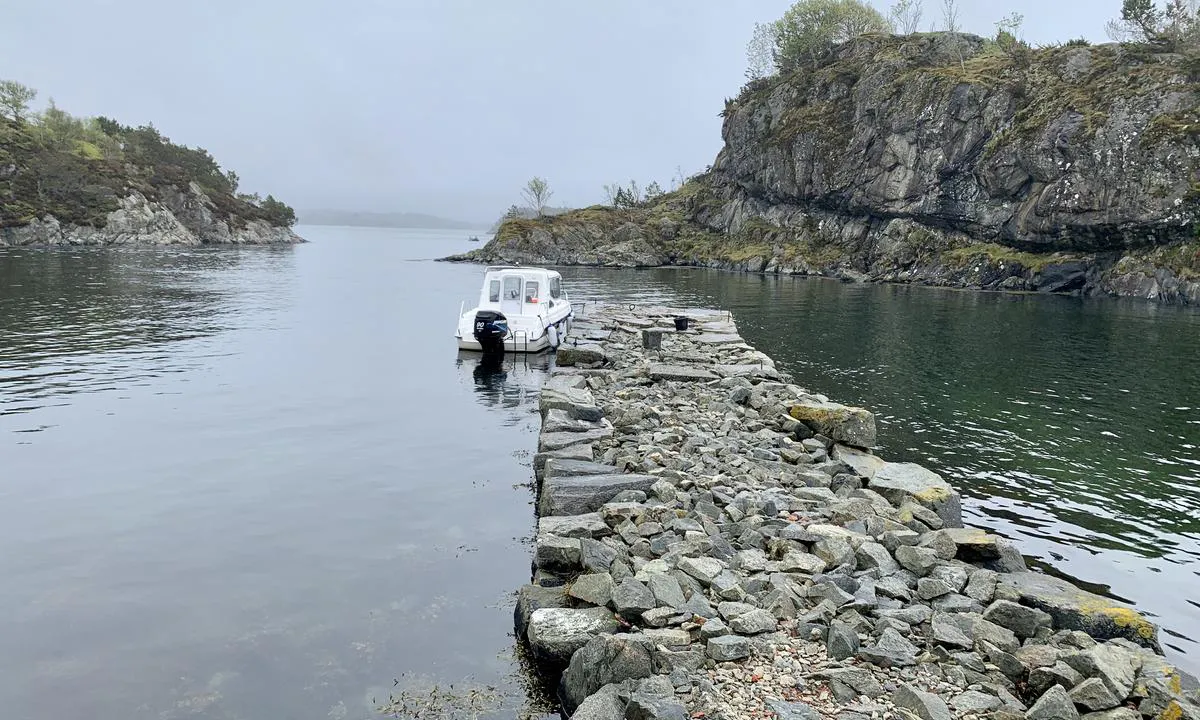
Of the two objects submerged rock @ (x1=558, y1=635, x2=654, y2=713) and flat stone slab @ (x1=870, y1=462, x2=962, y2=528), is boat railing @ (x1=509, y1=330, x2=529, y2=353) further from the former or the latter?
submerged rock @ (x1=558, y1=635, x2=654, y2=713)

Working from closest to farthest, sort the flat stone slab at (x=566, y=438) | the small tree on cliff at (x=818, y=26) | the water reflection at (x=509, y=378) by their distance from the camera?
the flat stone slab at (x=566, y=438) → the water reflection at (x=509, y=378) → the small tree on cliff at (x=818, y=26)

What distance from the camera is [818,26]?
143 m

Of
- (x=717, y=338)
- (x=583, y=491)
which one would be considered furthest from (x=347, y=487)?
(x=717, y=338)

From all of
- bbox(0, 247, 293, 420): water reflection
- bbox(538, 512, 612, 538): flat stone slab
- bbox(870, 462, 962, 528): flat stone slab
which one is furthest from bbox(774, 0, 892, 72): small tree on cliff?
bbox(538, 512, 612, 538): flat stone slab

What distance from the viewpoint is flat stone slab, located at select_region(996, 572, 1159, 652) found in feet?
30.4

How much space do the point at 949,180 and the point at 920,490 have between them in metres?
98.2

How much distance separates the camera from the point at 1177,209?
7125 cm

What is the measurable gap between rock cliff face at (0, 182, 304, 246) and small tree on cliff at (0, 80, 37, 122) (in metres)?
41.5

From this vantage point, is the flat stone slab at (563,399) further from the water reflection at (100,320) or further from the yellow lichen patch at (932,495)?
the water reflection at (100,320)

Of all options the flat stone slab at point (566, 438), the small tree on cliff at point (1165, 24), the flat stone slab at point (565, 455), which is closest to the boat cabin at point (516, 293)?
the flat stone slab at point (566, 438)

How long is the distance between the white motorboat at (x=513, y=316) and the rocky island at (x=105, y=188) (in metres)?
120

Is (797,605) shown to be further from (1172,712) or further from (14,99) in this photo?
(14,99)

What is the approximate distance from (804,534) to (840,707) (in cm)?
429

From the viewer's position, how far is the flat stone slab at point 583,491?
13.6m
